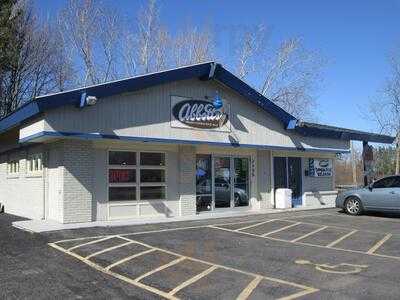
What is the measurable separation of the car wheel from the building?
318 cm

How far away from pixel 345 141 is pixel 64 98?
48.5 ft

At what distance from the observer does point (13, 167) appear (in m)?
22.2

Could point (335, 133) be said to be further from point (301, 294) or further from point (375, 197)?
point (301, 294)

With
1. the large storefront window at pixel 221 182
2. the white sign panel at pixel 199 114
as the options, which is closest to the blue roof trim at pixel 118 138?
the white sign panel at pixel 199 114

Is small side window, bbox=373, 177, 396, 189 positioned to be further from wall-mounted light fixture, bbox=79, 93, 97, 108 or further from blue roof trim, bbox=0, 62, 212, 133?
wall-mounted light fixture, bbox=79, 93, 97, 108

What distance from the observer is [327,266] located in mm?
10102

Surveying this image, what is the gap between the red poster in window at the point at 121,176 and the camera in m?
17.0

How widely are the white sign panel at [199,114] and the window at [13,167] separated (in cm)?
741

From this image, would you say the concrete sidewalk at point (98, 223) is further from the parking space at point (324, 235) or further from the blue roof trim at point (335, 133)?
the blue roof trim at point (335, 133)

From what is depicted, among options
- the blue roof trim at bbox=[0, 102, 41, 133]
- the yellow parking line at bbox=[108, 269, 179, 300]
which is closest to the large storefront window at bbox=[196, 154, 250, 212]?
the blue roof trim at bbox=[0, 102, 41, 133]

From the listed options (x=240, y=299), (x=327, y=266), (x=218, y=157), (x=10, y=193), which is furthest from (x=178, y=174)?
(x=240, y=299)

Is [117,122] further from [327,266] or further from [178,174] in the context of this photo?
[327,266]

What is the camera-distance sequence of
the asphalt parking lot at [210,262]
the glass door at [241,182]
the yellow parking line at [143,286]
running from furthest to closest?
the glass door at [241,182], the asphalt parking lot at [210,262], the yellow parking line at [143,286]

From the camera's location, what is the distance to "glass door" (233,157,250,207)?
68.5ft
